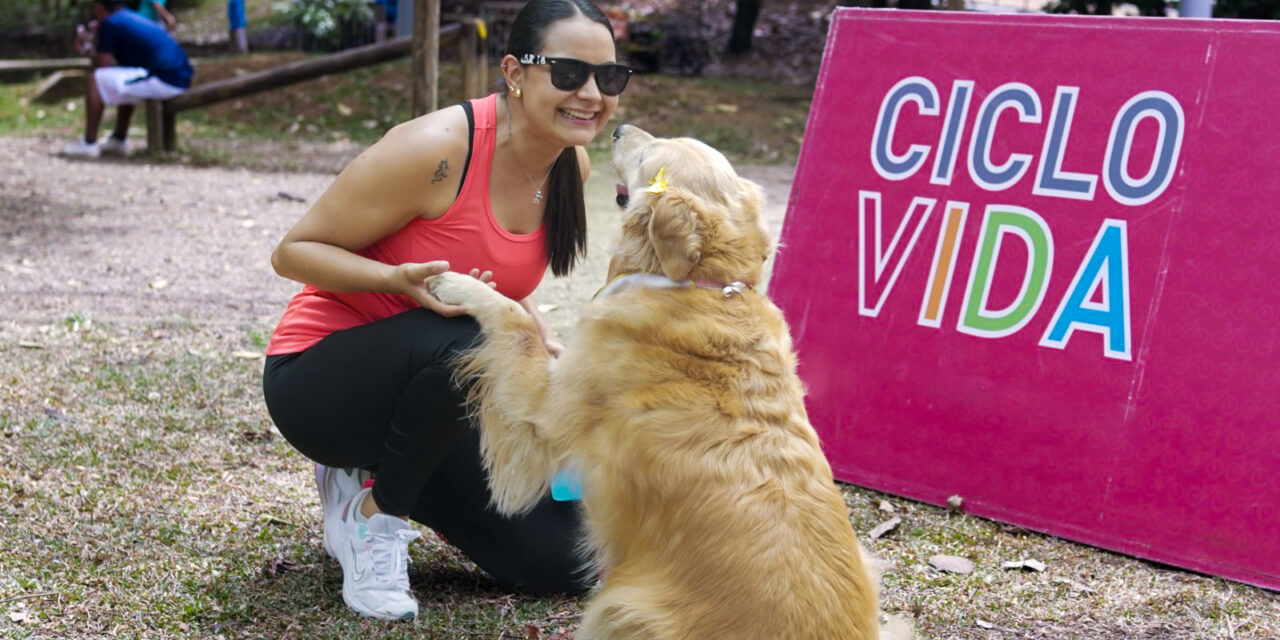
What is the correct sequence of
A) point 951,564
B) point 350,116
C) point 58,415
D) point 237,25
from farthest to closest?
point 237,25, point 350,116, point 58,415, point 951,564

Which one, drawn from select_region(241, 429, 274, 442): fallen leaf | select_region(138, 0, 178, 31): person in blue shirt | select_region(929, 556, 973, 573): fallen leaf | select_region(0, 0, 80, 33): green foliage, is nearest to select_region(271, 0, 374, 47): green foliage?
select_region(138, 0, 178, 31): person in blue shirt

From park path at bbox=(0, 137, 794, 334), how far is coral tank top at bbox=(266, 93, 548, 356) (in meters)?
1.01

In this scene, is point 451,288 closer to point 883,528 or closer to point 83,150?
point 883,528

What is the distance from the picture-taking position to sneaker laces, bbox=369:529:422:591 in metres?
3.02

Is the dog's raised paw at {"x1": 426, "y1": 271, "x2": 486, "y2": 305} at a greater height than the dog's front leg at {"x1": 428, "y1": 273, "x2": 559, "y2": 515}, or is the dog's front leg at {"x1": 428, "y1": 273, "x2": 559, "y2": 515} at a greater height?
the dog's raised paw at {"x1": 426, "y1": 271, "x2": 486, "y2": 305}

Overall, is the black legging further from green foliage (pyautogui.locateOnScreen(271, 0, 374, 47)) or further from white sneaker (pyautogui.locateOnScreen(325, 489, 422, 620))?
green foliage (pyautogui.locateOnScreen(271, 0, 374, 47))

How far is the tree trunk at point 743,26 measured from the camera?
750 inches

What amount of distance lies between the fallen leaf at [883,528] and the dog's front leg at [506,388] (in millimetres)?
1310

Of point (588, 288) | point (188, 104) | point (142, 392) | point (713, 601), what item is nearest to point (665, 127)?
point (188, 104)

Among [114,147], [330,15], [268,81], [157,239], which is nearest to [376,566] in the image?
[157,239]

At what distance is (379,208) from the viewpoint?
2.95 metres

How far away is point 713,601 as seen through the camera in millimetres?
2334

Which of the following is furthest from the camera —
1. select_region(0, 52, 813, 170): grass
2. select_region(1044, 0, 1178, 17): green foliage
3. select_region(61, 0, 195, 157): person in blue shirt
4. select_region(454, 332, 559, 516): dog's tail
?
select_region(0, 52, 813, 170): grass

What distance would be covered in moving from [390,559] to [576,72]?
1.38 m
